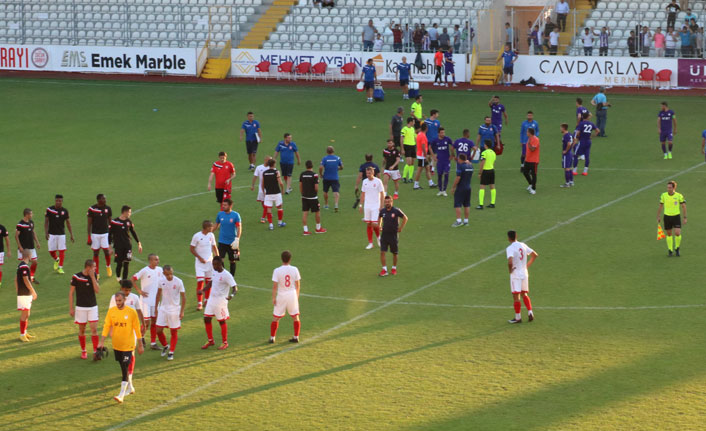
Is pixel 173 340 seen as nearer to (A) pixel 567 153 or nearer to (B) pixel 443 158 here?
(B) pixel 443 158

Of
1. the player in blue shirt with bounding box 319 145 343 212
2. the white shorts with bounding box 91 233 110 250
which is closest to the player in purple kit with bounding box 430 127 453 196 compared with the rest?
the player in blue shirt with bounding box 319 145 343 212

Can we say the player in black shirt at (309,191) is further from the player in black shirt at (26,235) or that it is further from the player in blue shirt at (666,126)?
the player in blue shirt at (666,126)

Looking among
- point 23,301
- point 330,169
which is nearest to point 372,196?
point 330,169

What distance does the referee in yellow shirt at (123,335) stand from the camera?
53.4ft

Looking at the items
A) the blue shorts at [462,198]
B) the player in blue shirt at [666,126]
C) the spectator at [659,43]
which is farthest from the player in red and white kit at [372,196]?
the spectator at [659,43]

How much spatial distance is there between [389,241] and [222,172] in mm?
7108

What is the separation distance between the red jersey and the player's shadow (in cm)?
1338

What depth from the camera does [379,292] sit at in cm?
2225

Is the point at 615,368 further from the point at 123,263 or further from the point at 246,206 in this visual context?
the point at 246,206

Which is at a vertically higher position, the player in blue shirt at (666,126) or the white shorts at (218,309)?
the player in blue shirt at (666,126)

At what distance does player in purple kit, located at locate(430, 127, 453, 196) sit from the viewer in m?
30.7

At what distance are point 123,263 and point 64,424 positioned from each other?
7502 mm

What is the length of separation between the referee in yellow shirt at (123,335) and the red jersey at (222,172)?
12084 mm

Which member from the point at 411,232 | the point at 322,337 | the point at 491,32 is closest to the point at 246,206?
the point at 411,232
